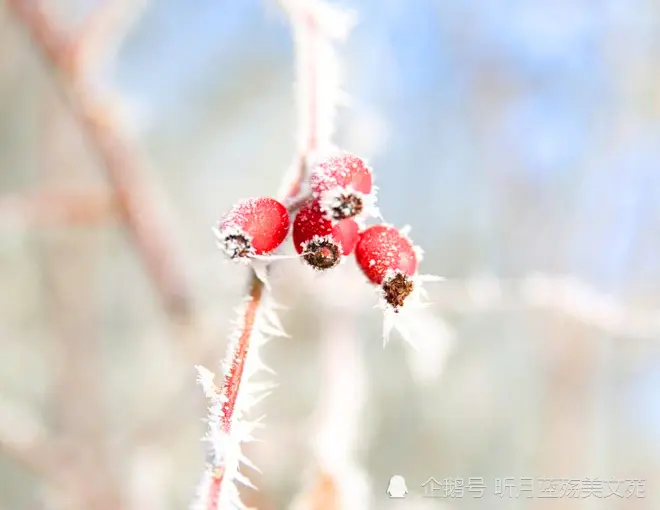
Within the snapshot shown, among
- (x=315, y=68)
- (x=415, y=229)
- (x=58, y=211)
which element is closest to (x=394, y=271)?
(x=315, y=68)

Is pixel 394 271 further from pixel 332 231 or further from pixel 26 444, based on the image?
pixel 26 444

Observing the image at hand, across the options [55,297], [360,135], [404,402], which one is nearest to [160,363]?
[55,297]

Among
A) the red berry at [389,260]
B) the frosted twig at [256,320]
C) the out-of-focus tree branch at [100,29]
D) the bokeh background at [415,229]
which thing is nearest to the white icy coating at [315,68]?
the frosted twig at [256,320]

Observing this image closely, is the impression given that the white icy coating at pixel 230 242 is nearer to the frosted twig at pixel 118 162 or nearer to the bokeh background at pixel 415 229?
the frosted twig at pixel 118 162

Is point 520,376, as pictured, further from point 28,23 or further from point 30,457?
point 28,23

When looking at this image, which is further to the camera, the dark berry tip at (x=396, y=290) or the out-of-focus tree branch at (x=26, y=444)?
the out-of-focus tree branch at (x=26, y=444)

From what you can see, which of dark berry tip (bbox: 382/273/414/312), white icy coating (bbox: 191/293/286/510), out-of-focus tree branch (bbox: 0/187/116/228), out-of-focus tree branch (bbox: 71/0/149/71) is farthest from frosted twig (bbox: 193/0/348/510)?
out-of-focus tree branch (bbox: 0/187/116/228)
